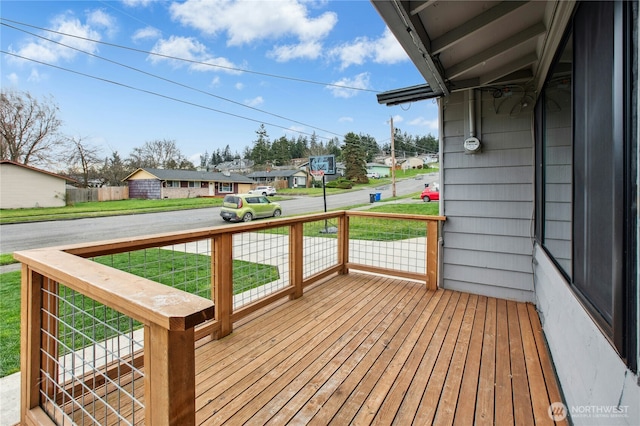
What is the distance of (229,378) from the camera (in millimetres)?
1651

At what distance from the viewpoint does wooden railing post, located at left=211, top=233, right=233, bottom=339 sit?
200 centimetres

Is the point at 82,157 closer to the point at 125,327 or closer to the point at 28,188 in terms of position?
the point at 28,188

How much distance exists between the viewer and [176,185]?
549 inches

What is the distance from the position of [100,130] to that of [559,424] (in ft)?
50.5

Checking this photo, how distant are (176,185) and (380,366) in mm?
14199

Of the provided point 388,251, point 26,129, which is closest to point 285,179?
point 26,129

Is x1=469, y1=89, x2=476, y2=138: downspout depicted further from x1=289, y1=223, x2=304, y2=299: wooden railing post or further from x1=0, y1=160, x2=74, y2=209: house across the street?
x1=0, y1=160, x2=74, y2=209: house across the street

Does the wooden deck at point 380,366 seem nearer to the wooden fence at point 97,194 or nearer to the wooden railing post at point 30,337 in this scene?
the wooden railing post at point 30,337

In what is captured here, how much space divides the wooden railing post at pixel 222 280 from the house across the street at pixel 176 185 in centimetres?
1247

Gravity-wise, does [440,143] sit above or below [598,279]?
above

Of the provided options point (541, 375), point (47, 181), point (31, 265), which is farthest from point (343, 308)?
point (47, 181)

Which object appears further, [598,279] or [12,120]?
[12,120]

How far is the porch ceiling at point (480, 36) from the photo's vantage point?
62.2 inches

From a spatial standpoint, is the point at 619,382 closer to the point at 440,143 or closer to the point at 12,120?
the point at 440,143
